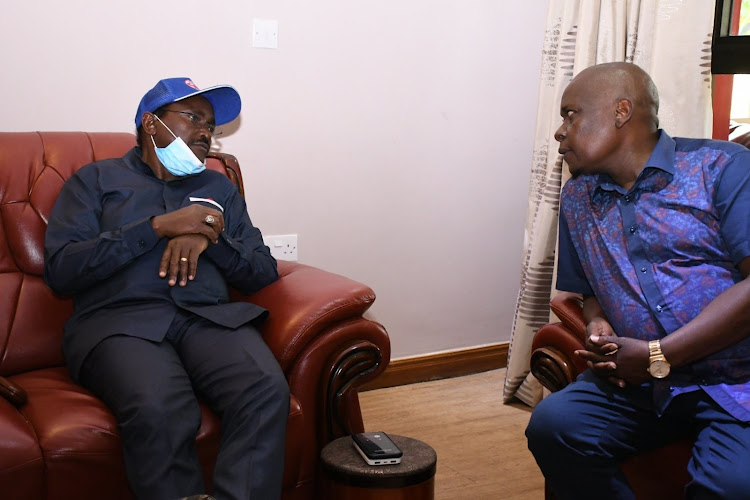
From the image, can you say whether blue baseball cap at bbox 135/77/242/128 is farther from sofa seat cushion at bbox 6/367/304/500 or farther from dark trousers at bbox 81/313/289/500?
sofa seat cushion at bbox 6/367/304/500

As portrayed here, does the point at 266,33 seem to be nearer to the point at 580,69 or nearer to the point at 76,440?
the point at 580,69

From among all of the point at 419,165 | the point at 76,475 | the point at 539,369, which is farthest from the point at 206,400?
the point at 419,165

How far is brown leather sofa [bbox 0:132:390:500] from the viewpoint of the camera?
5.41ft

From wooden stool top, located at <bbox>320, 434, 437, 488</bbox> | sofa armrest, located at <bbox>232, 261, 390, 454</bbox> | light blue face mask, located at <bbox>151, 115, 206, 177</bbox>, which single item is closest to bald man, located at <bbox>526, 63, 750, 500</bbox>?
wooden stool top, located at <bbox>320, 434, 437, 488</bbox>

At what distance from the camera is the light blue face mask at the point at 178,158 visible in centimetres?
217

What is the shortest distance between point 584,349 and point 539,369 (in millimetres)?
151

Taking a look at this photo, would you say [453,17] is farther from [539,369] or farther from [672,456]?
[672,456]

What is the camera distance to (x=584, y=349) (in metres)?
1.87

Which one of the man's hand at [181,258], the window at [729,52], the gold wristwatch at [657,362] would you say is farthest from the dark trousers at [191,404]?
the window at [729,52]

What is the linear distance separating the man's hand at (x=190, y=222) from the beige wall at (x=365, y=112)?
2.32 ft

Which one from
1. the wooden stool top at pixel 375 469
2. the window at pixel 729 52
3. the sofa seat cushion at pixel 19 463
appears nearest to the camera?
the sofa seat cushion at pixel 19 463

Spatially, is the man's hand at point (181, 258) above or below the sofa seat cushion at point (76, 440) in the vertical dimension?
above

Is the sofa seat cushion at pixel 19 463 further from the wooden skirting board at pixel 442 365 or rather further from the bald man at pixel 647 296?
the wooden skirting board at pixel 442 365

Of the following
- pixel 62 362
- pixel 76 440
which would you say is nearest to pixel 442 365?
pixel 62 362
